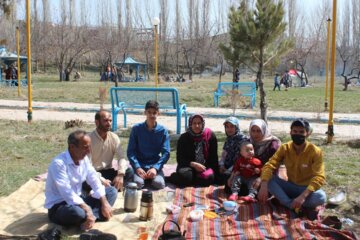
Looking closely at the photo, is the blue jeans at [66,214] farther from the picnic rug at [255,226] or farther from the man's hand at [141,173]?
the man's hand at [141,173]

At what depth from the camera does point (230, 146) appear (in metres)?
5.71

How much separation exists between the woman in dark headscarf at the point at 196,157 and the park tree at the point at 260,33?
4057mm

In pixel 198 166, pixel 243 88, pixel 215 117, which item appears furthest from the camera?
pixel 243 88

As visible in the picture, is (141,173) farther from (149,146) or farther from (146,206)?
(146,206)

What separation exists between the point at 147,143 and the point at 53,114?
8417 millimetres

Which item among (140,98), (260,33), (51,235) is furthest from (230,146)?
(140,98)

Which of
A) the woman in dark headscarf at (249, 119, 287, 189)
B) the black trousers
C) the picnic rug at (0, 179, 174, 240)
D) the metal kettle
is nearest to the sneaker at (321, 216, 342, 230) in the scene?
the woman in dark headscarf at (249, 119, 287, 189)

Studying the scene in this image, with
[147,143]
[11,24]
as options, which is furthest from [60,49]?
[147,143]

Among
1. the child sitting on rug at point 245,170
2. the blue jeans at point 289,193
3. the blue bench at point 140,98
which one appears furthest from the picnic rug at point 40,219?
the blue bench at point 140,98

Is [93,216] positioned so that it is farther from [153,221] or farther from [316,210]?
[316,210]

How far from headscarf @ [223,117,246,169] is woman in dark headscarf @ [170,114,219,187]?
0.16 m

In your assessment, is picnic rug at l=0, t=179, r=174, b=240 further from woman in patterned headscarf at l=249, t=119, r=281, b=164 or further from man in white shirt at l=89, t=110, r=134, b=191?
woman in patterned headscarf at l=249, t=119, r=281, b=164

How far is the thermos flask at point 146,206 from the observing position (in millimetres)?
4398

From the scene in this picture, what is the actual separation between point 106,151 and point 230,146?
1518mm
